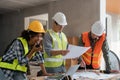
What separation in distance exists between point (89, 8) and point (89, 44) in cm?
271

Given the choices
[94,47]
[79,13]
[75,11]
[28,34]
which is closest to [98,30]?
[94,47]

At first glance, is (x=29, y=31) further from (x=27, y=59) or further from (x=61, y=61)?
(x=61, y=61)

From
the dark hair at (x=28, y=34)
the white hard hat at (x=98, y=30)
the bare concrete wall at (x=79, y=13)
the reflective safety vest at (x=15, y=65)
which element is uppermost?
the bare concrete wall at (x=79, y=13)

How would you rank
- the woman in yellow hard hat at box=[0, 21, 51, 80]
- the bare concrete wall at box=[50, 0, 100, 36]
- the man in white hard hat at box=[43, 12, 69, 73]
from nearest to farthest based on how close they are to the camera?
1. the woman in yellow hard hat at box=[0, 21, 51, 80]
2. the man in white hard hat at box=[43, 12, 69, 73]
3. the bare concrete wall at box=[50, 0, 100, 36]

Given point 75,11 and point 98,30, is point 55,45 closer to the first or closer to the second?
point 98,30

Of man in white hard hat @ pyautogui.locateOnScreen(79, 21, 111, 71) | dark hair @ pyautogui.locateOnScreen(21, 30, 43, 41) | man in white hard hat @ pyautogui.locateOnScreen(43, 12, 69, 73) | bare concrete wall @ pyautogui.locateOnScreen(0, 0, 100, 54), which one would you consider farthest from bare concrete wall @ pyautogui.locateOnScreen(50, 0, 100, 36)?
dark hair @ pyautogui.locateOnScreen(21, 30, 43, 41)

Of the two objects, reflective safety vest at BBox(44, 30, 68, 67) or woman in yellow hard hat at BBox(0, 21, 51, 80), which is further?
reflective safety vest at BBox(44, 30, 68, 67)

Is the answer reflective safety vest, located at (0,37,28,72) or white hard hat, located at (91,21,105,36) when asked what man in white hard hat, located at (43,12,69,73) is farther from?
reflective safety vest, located at (0,37,28,72)

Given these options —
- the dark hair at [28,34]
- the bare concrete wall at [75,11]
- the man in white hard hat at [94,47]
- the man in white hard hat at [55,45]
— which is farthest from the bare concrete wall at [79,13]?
the dark hair at [28,34]

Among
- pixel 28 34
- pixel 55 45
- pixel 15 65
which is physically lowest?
pixel 15 65

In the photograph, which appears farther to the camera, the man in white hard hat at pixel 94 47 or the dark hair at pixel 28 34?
the man in white hard hat at pixel 94 47

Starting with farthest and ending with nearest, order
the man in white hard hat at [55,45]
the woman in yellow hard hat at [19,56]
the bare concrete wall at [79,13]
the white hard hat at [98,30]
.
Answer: the bare concrete wall at [79,13] < the white hard hat at [98,30] < the man in white hard hat at [55,45] < the woman in yellow hard hat at [19,56]

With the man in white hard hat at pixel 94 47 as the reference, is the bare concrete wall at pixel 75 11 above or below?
above

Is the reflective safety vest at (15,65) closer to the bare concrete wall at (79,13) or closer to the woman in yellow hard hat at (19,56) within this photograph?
the woman in yellow hard hat at (19,56)
